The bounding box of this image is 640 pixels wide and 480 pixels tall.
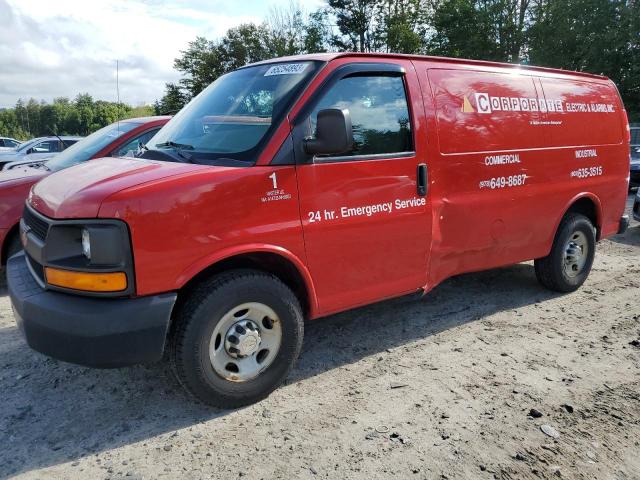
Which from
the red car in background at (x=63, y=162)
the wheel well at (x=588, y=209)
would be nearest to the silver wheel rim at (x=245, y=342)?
the red car in background at (x=63, y=162)

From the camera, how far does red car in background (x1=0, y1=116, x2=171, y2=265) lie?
5.12 m

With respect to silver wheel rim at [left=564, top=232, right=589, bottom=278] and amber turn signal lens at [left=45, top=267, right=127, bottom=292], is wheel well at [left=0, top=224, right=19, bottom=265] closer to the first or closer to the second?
amber turn signal lens at [left=45, top=267, right=127, bottom=292]

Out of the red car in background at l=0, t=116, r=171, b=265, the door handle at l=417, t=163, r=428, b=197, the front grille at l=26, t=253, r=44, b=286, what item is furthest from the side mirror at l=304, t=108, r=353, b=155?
the red car in background at l=0, t=116, r=171, b=265

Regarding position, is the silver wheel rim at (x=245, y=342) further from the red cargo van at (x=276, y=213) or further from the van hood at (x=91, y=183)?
the van hood at (x=91, y=183)

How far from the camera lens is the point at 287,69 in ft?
11.8

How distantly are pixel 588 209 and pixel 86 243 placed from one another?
16.4ft

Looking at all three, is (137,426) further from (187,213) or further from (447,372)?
(447,372)

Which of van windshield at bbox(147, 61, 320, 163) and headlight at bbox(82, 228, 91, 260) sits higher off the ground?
van windshield at bbox(147, 61, 320, 163)

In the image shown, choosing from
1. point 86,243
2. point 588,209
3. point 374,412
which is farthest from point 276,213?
point 588,209

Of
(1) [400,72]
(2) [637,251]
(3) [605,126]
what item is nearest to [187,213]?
(1) [400,72]

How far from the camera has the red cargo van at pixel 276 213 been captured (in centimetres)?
279

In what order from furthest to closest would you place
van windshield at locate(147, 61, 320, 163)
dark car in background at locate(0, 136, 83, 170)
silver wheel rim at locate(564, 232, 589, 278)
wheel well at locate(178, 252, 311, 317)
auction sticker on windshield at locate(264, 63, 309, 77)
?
dark car in background at locate(0, 136, 83, 170) < silver wheel rim at locate(564, 232, 589, 278) < auction sticker on windshield at locate(264, 63, 309, 77) < van windshield at locate(147, 61, 320, 163) < wheel well at locate(178, 252, 311, 317)

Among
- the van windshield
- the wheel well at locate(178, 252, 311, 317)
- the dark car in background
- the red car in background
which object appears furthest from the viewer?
the dark car in background

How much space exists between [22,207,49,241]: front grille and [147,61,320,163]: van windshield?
93cm
